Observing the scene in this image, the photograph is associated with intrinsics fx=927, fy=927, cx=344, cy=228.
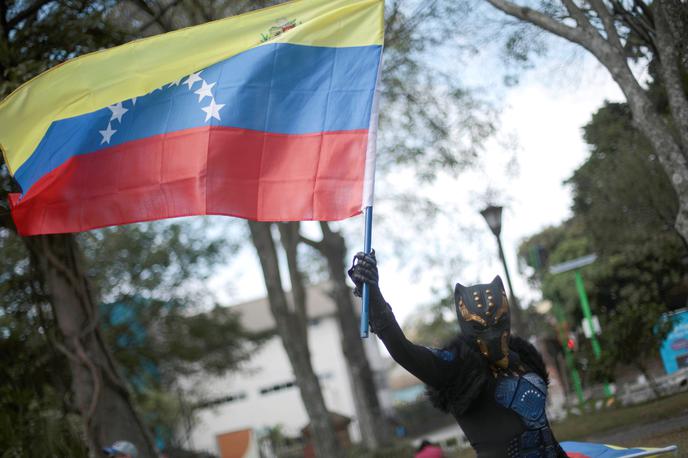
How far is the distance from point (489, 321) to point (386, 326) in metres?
0.66

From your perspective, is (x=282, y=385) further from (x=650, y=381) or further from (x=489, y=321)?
(x=489, y=321)

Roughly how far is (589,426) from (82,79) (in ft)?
43.1

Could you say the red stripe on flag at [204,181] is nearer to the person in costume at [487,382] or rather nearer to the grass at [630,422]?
the person in costume at [487,382]

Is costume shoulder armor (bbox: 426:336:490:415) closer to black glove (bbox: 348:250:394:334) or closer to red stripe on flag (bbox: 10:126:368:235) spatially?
black glove (bbox: 348:250:394:334)

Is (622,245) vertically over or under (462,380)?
over

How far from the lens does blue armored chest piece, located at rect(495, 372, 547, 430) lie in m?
4.82

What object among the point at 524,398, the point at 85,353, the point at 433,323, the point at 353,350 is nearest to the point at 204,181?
the point at 524,398

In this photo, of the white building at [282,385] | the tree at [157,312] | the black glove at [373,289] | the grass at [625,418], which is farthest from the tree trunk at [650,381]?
the white building at [282,385]

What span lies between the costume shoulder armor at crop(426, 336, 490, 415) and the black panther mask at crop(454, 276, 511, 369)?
0.21ft

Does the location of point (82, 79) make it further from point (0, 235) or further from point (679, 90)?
point (0, 235)

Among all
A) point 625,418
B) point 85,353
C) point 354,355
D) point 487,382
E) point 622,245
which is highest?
point 622,245

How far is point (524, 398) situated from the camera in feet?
15.9

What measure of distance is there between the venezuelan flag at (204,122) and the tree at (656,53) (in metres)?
6.36

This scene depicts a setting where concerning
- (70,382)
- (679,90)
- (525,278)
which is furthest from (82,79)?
(525,278)
